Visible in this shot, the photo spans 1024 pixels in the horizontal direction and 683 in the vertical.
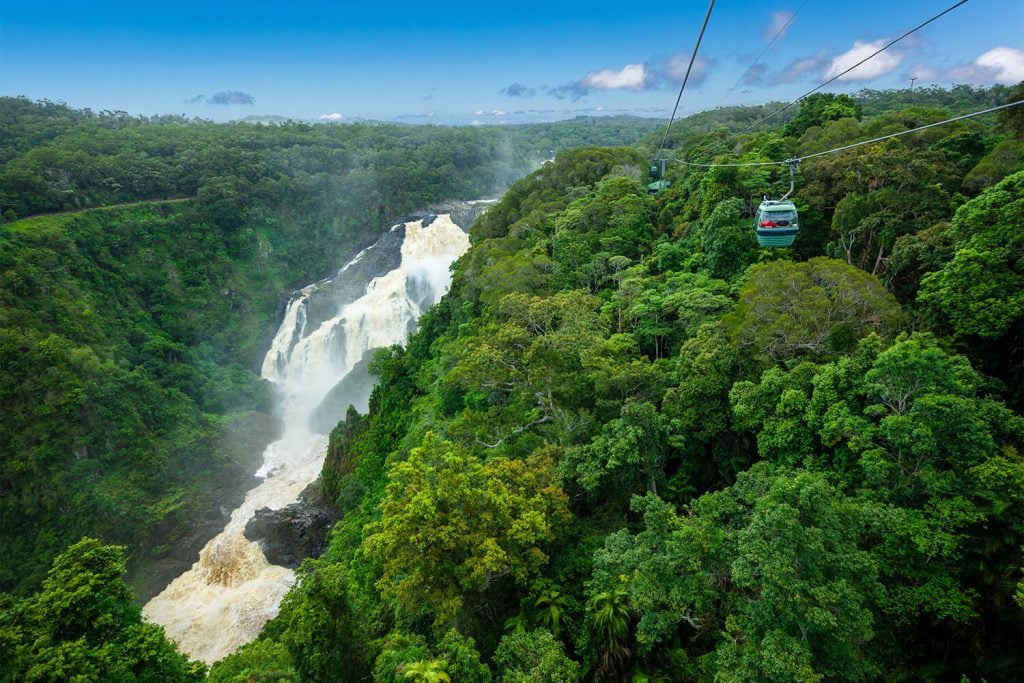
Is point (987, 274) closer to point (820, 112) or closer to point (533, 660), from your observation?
point (533, 660)

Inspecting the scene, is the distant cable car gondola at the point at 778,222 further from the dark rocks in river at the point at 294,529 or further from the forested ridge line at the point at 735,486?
the dark rocks in river at the point at 294,529

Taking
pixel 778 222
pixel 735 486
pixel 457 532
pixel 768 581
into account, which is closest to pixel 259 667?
pixel 457 532

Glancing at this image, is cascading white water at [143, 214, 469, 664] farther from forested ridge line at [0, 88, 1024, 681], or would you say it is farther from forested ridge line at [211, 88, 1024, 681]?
forested ridge line at [0, 88, 1024, 681]

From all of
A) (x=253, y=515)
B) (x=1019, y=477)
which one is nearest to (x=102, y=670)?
(x=1019, y=477)

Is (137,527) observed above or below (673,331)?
below

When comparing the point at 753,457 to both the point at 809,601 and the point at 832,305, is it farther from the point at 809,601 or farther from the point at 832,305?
the point at 809,601
